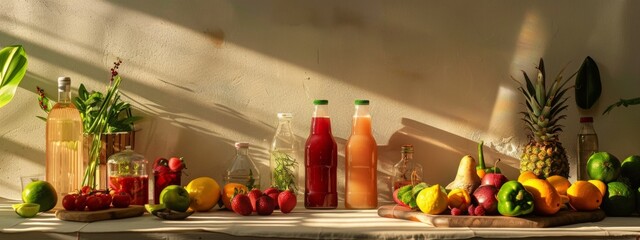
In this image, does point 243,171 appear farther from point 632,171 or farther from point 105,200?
point 632,171

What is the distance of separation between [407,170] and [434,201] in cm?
53

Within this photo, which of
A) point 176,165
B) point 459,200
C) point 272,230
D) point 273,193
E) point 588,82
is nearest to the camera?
point 272,230

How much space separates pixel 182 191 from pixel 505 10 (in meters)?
1.28

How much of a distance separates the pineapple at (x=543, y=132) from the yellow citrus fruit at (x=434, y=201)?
0.52 metres

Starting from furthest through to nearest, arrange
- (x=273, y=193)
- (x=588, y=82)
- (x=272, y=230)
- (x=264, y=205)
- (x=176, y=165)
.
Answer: (x=588, y=82) < (x=176, y=165) < (x=273, y=193) < (x=264, y=205) < (x=272, y=230)

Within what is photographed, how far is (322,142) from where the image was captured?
2.93m

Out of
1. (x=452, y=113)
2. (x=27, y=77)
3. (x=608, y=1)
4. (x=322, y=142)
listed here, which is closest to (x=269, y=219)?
(x=322, y=142)

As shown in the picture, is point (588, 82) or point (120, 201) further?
point (588, 82)

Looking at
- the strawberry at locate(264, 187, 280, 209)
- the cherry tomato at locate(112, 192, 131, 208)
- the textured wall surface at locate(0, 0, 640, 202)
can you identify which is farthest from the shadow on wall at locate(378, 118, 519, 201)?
the cherry tomato at locate(112, 192, 131, 208)

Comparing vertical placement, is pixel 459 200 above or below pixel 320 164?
below

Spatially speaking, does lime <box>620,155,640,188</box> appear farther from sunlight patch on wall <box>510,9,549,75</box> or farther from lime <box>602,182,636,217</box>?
sunlight patch on wall <box>510,9,549,75</box>

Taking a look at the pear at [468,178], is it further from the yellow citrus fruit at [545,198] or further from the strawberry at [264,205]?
the strawberry at [264,205]

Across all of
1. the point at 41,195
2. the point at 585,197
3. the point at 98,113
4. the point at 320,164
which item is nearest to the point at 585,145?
the point at 585,197

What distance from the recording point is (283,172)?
303 cm
